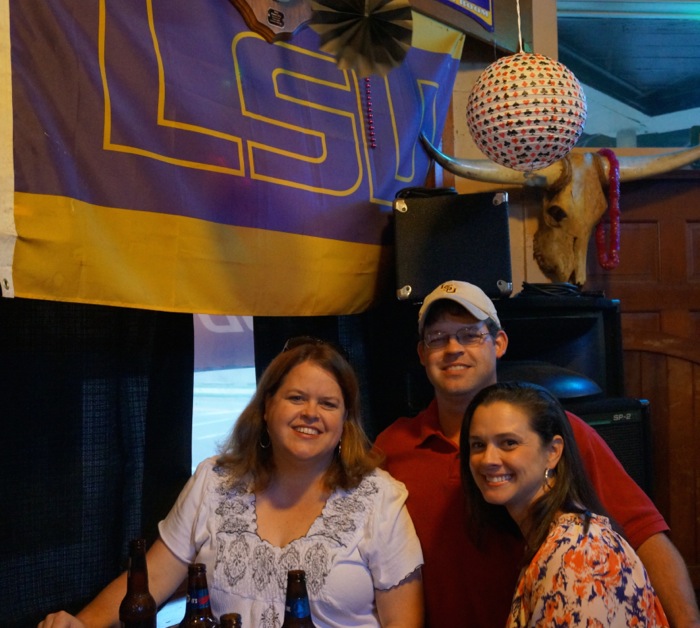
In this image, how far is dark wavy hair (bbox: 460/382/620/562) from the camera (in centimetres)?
143

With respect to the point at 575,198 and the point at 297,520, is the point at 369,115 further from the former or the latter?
the point at 297,520

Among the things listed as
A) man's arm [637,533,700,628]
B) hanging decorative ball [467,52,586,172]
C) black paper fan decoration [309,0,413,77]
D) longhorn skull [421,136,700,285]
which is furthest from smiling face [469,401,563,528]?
longhorn skull [421,136,700,285]

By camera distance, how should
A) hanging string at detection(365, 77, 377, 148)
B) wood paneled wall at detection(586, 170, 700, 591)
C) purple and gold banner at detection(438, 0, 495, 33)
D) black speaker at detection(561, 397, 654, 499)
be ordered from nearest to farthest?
black speaker at detection(561, 397, 654, 499)
hanging string at detection(365, 77, 377, 148)
purple and gold banner at detection(438, 0, 495, 33)
wood paneled wall at detection(586, 170, 700, 591)

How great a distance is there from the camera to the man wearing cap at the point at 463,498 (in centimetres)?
173

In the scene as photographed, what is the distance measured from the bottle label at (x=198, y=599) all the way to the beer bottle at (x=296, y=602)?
182mm

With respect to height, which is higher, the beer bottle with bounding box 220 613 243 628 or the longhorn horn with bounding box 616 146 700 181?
the longhorn horn with bounding box 616 146 700 181

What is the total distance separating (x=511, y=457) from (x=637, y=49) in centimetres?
342

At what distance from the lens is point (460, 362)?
73.0 inches

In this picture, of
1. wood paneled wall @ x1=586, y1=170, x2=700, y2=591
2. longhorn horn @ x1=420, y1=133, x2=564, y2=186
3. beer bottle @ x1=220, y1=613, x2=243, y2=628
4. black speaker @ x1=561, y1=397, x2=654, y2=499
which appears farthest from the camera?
wood paneled wall @ x1=586, y1=170, x2=700, y2=591

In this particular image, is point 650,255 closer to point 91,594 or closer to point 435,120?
point 435,120

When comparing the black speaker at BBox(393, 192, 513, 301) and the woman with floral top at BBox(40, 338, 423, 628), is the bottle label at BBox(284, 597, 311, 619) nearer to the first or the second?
the woman with floral top at BBox(40, 338, 423, 628)

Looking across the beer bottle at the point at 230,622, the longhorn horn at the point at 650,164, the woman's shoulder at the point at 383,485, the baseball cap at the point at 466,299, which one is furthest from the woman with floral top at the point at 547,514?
the longhorn horn at the point at 650,164

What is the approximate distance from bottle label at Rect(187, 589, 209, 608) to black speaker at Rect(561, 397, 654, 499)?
57.3 inches

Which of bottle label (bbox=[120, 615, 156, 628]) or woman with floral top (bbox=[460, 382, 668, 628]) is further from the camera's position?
bottle label (bbox=[120, 615, 156, 628])
